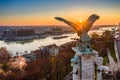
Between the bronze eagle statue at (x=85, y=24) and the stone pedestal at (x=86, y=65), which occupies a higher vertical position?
the bronze eagle statue at (x=85, y=24)

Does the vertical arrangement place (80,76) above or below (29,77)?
above

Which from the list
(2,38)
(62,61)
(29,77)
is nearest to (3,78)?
(29,77)

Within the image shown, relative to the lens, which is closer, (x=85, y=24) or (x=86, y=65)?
(x=86, y=65)

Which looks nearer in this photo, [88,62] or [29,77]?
[88,62]

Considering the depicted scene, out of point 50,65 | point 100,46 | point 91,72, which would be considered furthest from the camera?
point 100,46

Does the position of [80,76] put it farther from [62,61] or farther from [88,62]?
[62,61]

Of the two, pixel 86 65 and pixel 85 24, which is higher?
pixel 85 24

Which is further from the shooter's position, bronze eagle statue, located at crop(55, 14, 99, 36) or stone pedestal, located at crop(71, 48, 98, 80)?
bronze eagle statue, located at crop(55, 14, 99, 36)

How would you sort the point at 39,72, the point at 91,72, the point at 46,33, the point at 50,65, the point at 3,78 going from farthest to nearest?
1. the point at 46,33
2. the point at 50,65
3. the point at 39,72
4. the point at 3,78
5. the point at 91,72

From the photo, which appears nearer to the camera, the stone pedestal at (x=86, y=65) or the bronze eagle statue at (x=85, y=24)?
the stone pedestal at (x=86, y=65)
